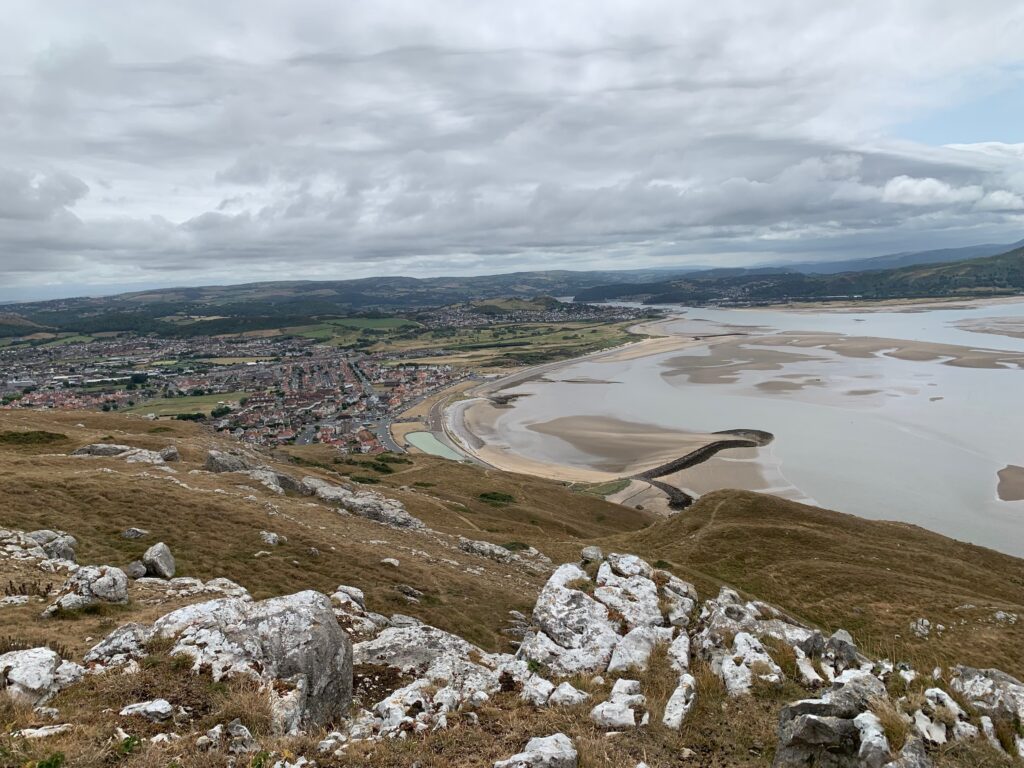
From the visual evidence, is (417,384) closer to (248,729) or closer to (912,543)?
(912,543)

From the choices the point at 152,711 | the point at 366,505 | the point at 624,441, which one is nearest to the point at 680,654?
the point at 152,711

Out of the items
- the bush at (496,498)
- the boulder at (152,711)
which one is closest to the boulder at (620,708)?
the boulder at (152,711)

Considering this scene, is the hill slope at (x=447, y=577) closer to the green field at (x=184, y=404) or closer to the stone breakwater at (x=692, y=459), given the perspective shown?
the stone breakwater at (x=692, y=459)

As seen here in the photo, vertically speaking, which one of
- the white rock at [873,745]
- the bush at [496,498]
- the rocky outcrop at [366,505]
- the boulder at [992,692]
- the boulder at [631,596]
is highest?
the white rock at [873,745]

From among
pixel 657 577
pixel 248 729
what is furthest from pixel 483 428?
pixel 248 729

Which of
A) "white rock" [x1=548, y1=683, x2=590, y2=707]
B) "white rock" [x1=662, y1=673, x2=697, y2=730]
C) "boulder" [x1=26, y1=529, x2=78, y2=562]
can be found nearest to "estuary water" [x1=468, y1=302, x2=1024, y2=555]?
"white rock" [x1=662, y1=673, x2=697, y2=730]

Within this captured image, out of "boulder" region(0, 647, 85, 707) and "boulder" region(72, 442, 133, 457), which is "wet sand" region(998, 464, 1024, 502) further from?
"boulder" region(72, 442, 133, 457)

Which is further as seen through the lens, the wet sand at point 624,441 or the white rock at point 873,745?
the wet sand at point 624,441
